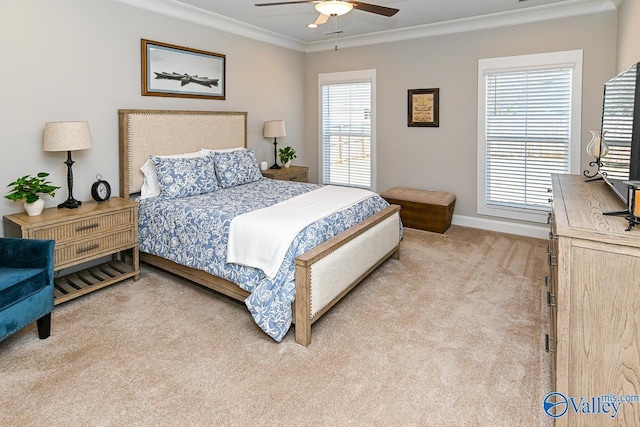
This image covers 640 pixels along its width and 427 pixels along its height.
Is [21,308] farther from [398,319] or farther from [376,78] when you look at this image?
[376,78]

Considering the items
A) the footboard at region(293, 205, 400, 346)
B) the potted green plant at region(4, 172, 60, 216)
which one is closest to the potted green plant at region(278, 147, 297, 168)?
the footboard at region(293, 205, 400, 346)

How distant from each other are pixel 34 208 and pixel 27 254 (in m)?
0.66

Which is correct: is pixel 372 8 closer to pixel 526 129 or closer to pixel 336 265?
pixel 336 265

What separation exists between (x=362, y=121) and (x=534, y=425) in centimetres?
476

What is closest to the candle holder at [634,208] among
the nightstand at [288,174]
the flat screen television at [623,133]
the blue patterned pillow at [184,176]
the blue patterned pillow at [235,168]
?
the flat screen television at [623,133]

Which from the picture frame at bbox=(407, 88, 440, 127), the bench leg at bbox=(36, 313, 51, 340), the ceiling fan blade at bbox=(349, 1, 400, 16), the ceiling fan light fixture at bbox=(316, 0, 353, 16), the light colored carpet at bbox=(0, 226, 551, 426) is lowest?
the light colored carpet at bbox=(0, 226, 551, 426)

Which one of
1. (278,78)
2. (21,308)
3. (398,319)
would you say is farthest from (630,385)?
(278,78)

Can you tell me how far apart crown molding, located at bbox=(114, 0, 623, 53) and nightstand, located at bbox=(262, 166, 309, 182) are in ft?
5.81

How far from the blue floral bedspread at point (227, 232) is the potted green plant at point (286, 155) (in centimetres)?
163

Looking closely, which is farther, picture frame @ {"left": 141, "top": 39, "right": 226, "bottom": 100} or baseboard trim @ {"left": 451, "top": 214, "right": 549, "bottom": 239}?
baseboard trim @ {"left": 451, "top": 214, "right": 549, "bottom": 239}

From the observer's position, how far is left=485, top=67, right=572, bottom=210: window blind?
14.6ft

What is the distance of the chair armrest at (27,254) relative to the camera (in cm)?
253

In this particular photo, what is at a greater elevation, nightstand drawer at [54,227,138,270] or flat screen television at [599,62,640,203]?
flat screen television at [599,62,640,203]

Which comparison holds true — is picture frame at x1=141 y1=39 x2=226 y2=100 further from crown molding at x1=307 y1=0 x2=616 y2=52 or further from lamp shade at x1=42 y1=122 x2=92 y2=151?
crown molding at x1=307 y1=0 x2=616 y2=52
